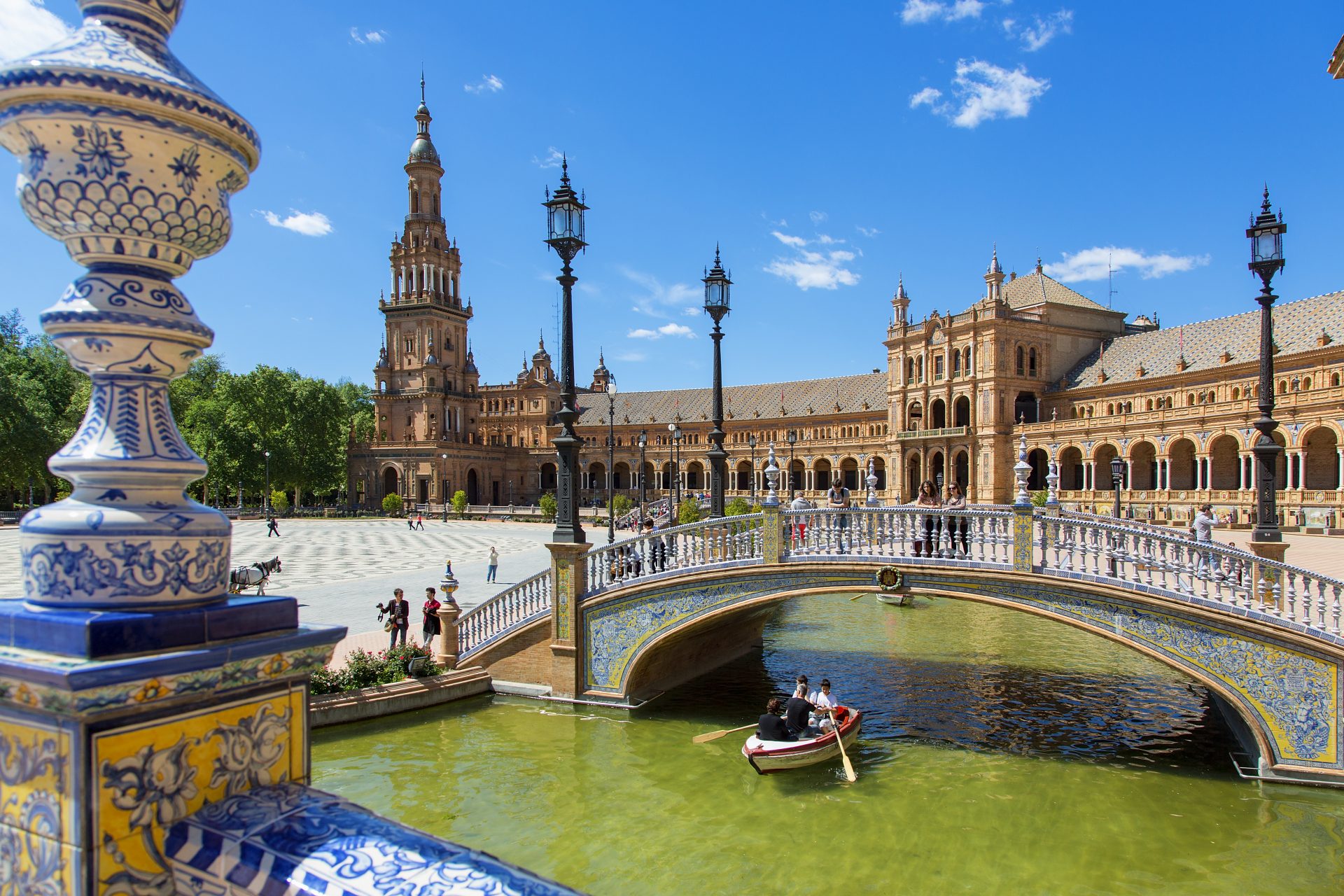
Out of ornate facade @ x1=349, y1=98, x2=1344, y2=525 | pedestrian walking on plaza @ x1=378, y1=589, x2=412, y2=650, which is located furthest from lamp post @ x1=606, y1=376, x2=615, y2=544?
pedestrian walking on plaza @ x1=378, y1=589, x2=412, y2=650

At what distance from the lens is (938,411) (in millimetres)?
73438

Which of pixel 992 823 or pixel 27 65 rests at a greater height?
pixel 27 65

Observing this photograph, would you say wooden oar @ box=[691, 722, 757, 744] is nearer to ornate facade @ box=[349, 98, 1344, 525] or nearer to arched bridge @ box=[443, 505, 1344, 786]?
arched bridge @ box=[443, 505, 1344, 786]

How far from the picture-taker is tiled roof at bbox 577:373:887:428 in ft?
281

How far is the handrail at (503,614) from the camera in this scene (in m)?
16.2

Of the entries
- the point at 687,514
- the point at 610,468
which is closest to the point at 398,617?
the point at 610,468

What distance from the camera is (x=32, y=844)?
2021mm

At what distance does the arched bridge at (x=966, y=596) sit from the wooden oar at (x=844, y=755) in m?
2.07

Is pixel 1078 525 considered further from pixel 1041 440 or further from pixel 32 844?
pixel 1041 440

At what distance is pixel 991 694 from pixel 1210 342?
54.0 meters

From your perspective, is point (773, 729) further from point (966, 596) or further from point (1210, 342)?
point (1210, 342)

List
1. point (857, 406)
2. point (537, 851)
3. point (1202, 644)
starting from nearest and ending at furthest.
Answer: point (537, 851) → point (1202, 644) → point (857, 406)

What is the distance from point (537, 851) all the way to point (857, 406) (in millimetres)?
77873

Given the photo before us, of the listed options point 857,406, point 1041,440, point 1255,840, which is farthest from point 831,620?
point 857,406
